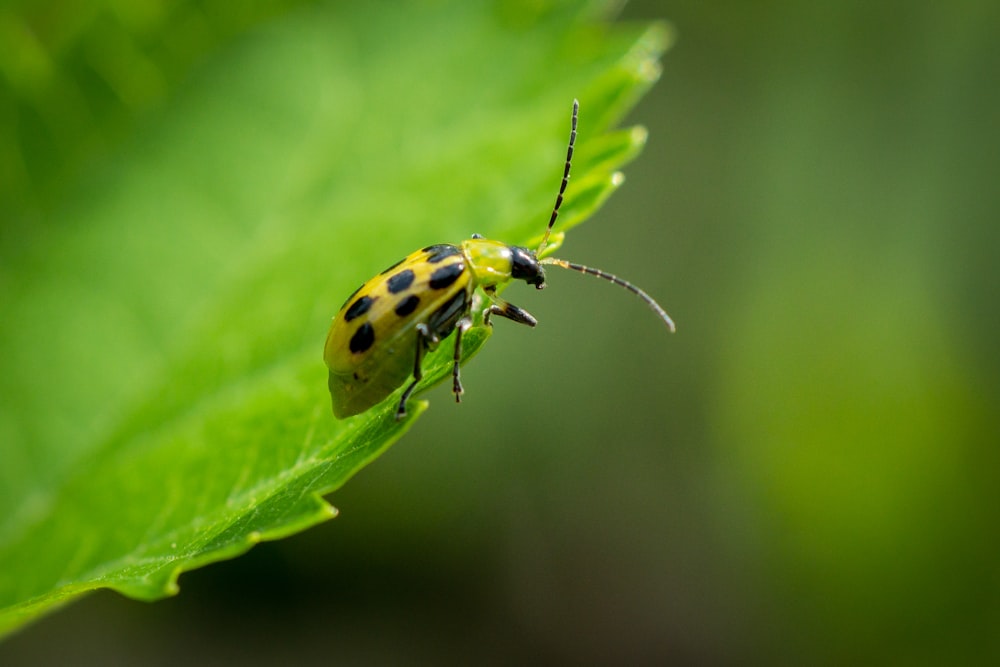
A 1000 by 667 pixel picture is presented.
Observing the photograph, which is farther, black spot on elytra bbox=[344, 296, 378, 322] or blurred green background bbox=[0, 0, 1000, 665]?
blurred green background bbox=[0, 0, 1000, 665]

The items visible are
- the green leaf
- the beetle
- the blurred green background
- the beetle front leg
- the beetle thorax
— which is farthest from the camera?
the blurred green background

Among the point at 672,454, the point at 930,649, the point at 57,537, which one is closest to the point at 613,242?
the point at 672,454

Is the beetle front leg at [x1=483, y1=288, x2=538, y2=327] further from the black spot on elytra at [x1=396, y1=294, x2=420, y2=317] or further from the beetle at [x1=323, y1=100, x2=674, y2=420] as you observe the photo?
the black spot on elytra at [x1=396, y1=294, x2=420, y2=317]

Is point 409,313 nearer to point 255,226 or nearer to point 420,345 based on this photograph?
point 420,345

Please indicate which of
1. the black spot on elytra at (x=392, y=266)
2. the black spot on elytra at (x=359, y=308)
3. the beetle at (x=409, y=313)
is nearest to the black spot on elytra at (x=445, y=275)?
the beetle at (x=409, y=313)

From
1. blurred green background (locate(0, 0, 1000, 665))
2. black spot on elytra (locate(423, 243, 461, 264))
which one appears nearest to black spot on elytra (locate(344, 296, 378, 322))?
black spot on elytra (locate(423, 243, 461, 264))

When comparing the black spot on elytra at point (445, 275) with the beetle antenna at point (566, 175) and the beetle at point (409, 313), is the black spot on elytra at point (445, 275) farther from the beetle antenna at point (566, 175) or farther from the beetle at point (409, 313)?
the beetle antenna at point (566, 175)

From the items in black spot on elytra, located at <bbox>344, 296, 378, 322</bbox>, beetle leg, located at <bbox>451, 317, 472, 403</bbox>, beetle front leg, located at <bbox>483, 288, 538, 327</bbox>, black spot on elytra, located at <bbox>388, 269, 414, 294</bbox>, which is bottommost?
beetle leg, located at <bbox>451, 317, 472, 403</bbox>
